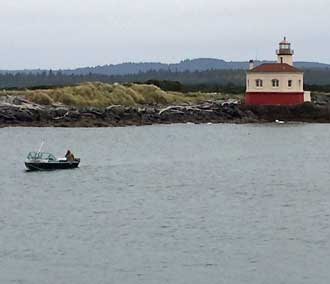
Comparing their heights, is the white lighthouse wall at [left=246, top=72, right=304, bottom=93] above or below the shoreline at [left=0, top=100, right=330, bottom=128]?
above

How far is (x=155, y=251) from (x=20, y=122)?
40134mm

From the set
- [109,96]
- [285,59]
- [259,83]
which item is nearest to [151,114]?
[109,96]

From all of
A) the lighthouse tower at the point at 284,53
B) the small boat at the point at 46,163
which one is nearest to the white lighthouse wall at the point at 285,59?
the lighthouse tower at the point at 284,53

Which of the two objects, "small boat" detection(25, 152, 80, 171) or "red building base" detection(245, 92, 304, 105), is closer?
"small boat" detection(25, 152, 80, 171)

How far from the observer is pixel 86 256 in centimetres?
2478

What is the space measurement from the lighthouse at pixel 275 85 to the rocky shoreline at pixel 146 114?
1.87ft

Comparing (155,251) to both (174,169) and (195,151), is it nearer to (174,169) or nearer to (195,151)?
(174,169)

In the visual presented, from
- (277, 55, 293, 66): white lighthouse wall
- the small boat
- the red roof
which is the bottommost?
the small boat

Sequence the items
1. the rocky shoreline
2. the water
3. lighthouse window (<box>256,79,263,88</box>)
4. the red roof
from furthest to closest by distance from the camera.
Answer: lighthouse window (<box>256,79,263,88</box>) < the red roof < the rocky shoreline < the water

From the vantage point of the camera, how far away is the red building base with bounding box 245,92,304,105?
234 feet

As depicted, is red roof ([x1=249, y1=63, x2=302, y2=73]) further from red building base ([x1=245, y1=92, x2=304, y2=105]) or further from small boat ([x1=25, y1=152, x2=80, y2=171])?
small boat ([x1=25, y1=152, x2=80, y2=171])

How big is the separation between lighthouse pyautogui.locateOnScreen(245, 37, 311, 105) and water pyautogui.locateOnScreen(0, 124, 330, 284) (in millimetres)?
16357

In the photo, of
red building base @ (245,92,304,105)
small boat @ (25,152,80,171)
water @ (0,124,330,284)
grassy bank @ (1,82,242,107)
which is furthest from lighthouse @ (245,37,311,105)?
small boat @ (25,152,80,171)

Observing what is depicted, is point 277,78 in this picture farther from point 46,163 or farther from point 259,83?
point 46,163
